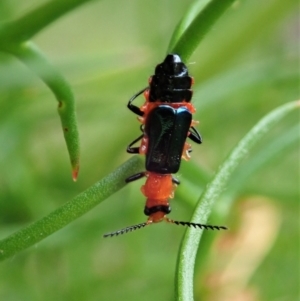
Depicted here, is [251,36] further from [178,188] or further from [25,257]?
[25,257]

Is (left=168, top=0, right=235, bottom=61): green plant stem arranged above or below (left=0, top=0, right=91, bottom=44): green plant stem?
below

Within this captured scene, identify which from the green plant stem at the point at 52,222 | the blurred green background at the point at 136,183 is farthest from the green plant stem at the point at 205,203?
the blurred green background at the point at 136,183

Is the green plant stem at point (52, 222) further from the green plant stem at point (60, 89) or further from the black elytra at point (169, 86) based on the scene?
the black elytra at point (169, 86)

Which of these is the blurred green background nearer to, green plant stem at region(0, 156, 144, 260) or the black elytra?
the black elytra

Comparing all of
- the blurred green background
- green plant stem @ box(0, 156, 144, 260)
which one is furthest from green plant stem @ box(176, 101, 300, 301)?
the blurred green background

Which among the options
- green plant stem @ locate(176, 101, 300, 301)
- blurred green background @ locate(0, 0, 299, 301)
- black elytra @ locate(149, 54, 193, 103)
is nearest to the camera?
green plant stem @ locate(176, 101, 300, 301)

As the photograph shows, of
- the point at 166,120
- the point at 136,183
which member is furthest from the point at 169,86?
the point at 136,183
